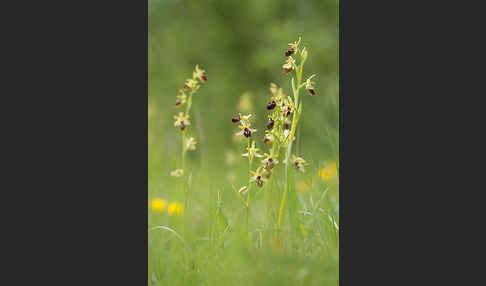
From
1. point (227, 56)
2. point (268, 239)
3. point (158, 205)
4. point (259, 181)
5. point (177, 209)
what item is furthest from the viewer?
point (227, 56)

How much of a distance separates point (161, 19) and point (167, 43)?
493 millimetres

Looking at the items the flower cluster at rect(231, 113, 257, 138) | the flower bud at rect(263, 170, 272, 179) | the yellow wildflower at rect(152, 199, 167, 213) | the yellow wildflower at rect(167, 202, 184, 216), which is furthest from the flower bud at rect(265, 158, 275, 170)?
the yellow wildflower at rect(152, 199, 167, 213)

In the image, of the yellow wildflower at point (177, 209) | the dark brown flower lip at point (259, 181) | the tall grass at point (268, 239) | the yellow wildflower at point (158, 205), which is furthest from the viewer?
the yellow wildflower at point (158, 205)

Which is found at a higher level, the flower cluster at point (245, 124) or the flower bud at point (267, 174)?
the flower cluster at point (245, 124)

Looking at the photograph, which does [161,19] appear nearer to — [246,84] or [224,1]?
[224,1]

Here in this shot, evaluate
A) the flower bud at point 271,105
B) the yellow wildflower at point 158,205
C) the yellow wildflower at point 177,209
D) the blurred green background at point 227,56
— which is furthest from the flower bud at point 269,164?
the blurred green background at point 227,56

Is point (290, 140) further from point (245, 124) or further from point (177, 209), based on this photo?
point (177, 209)

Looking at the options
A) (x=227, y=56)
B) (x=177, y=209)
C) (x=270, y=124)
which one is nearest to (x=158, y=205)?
(x=177, y=209)

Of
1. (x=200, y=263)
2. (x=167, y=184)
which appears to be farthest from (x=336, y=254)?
(x=167, y=184)

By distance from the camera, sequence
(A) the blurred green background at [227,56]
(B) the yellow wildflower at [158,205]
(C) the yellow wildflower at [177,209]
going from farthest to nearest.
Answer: (A) the blurred green background at [227,56] → (B) the yellow wildflower at [158,205] → (C) the yellow wildflower at [177,209]

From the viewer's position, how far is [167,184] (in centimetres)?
500

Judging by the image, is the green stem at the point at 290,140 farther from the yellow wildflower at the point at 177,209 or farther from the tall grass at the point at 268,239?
the yellow wildflower at the point at 177,209

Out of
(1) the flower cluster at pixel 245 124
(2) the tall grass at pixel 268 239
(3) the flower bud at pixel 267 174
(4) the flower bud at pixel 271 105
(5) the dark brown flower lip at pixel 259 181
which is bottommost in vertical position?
(2) the tall grass at pixel 268 239

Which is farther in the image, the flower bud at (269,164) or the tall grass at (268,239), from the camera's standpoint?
the flower bud at (269,164)
